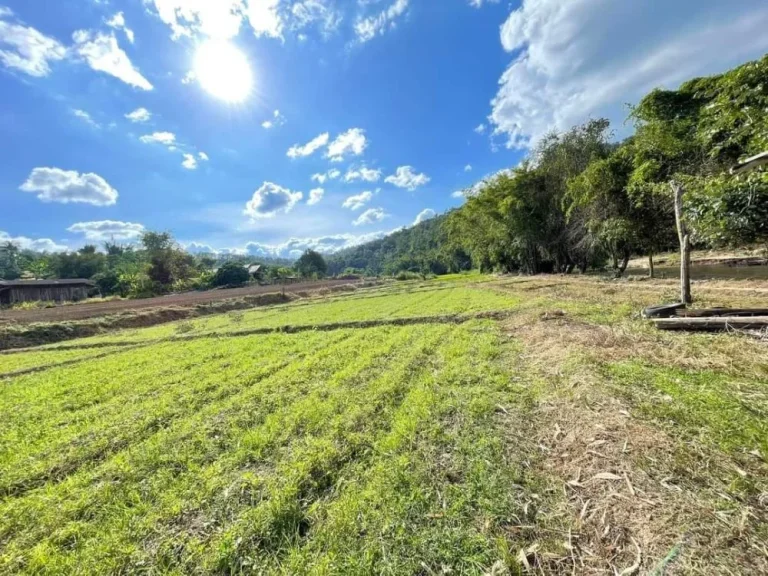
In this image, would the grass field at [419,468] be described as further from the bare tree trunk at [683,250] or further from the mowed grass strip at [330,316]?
the mowed grass strip at [330,316]

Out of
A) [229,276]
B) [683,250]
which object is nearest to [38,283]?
[229,276]

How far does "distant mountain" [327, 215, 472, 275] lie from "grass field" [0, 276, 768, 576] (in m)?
69.5

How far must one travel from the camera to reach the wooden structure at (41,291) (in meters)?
37.4

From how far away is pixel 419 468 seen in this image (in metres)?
3.32

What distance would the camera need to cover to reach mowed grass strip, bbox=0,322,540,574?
8.18 ft

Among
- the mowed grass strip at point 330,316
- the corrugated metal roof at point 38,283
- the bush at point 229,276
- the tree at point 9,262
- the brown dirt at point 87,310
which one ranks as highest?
the tree at point 9,262

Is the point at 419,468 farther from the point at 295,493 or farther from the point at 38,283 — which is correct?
the point at 38,283

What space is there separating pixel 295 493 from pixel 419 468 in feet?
4.27

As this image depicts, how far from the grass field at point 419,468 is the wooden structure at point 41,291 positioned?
48.4 metres

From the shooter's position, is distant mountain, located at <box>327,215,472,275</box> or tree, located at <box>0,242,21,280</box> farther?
distant mountain, located at <box>327,215,472,275</box>

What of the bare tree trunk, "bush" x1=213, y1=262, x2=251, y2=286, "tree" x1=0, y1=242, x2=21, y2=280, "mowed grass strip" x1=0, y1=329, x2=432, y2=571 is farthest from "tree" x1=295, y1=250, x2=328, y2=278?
"mowed grass strip" x1=0, y1=329, x2=432, y2=571

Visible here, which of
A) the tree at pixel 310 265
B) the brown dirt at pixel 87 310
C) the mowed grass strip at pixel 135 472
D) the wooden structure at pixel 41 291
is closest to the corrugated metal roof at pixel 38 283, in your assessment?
the wooden structure at pixel 41 291

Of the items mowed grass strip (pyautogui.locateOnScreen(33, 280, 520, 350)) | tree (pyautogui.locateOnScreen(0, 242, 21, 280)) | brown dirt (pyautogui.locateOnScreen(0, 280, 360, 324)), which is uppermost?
tree (pyautogui.locateOnScreen(0, 242, 21, 280))

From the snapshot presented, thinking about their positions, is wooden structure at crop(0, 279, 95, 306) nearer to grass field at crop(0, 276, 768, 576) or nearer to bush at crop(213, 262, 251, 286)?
bush at crop(213, 262, 251, 286)
